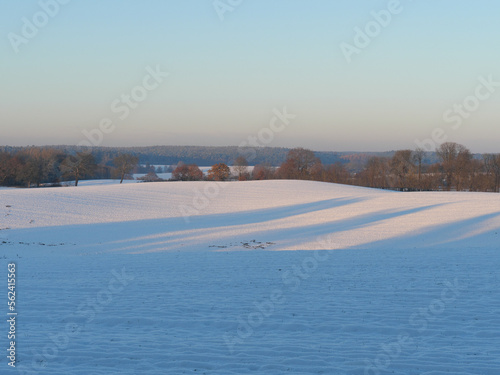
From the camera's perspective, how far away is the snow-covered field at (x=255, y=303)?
667 cm

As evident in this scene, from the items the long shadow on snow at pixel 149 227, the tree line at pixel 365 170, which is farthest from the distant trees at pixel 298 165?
the long shadow on snow at pixel 149 227

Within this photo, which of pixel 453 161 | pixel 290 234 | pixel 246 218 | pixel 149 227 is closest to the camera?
pixel 290 234

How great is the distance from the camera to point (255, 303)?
10.1 meters

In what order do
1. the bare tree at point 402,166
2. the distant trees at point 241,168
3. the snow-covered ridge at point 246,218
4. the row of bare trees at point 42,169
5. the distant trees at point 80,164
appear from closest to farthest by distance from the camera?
the snow-covered ridge at point 246,218, the row of bare trees at point 42,169, the distant trees at point 80,164, the bare tree at point 402,166, the distant trees at point 241,168

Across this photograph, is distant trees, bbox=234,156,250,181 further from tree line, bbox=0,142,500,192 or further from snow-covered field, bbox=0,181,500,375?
snow-covered field, bbox=0,181,500,375

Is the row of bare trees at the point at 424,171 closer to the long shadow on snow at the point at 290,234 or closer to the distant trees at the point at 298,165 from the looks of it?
the distant trees at the point at 298,165

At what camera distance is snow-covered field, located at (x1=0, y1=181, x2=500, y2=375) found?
6.67 metres

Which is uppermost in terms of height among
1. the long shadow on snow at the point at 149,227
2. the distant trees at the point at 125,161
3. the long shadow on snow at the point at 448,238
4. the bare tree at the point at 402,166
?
the bare tree at the point at 402,166

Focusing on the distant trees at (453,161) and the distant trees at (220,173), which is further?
the distant trees at (220,173)

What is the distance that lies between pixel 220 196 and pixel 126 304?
35.5m

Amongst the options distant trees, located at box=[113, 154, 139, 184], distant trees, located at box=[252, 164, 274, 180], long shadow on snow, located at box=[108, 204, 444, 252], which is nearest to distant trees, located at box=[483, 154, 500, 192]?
distant trees, located at box=[252, 164, 274, 180]

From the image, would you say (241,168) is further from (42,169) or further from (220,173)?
(42,169)

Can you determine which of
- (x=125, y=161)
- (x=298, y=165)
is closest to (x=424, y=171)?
(x=298, y=165)

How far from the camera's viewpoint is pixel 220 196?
45594 millimetres
